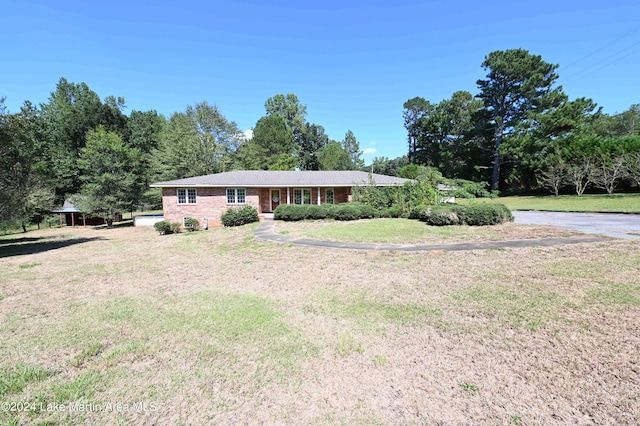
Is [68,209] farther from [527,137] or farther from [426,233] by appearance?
[527,137]

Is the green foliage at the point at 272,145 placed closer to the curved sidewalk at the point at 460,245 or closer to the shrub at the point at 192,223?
the shrub at the point at 192,223

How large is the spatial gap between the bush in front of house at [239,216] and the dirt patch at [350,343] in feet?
39.5

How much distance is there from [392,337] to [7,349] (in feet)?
16.4

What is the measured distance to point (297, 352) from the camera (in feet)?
11.4

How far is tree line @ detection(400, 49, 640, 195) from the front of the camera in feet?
84.0

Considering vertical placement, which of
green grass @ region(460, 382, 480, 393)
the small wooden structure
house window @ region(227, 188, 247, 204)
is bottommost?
green grass @ region(460, 382, 480, 393)

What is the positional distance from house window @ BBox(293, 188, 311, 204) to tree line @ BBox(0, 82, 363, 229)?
15152 millimetres

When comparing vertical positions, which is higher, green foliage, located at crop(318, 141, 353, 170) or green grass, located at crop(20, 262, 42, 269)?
green foliage, located at crop(318, 141, 353, 170)

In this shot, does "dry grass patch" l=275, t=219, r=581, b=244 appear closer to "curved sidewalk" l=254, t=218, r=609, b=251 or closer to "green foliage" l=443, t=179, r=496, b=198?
"curved sidewalk" l=254, t=218, r=609, b=251

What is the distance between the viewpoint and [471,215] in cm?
1288

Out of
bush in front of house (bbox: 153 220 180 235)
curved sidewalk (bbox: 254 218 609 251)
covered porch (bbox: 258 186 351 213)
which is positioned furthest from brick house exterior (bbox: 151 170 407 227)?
curved sidewalk (bbox: 254 218 609 251)

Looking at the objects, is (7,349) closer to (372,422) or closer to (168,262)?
(372,422)

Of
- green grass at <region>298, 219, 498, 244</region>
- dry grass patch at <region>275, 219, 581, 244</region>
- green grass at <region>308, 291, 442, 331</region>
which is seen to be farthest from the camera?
green grass at <region>298, 219, 498, 244</region>

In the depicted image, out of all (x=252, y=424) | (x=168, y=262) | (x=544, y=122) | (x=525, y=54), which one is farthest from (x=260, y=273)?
(x=525, y=54)
